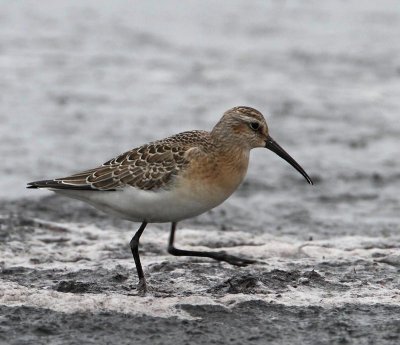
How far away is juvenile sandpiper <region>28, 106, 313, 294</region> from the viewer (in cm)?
763

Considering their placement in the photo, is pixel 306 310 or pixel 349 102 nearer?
pixel 306 310

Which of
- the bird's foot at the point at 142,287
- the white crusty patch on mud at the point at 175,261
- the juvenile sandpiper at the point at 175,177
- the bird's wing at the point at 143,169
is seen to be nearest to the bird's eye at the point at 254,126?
the juvenile sandpiper at the point at 175,177

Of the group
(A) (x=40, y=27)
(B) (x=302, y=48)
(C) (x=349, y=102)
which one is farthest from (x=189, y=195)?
(A) (x=40, y=27)

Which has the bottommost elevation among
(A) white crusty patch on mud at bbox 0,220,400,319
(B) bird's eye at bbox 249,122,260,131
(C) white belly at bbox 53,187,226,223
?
(A) white crusty patch on mud at bbox 0,220,400,319

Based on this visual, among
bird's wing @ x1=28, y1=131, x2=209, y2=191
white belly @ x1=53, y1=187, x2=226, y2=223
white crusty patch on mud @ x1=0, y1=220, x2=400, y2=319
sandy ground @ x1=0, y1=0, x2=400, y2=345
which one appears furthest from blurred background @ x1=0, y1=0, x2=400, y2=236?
white belly @ x1=53, y1=187, x2=226, y2=223

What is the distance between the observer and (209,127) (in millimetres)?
14477

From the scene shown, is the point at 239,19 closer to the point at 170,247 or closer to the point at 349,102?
the point at 349,102

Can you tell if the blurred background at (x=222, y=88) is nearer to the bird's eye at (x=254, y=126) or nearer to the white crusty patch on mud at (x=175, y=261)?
the white crusty patch on mud at (x=175, y=261)

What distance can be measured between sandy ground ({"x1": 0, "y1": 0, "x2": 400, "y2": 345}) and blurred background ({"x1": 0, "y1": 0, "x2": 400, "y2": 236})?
0.04 metres

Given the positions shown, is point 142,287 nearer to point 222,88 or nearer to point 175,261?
point 175,261

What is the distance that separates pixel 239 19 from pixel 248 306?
14614 mm

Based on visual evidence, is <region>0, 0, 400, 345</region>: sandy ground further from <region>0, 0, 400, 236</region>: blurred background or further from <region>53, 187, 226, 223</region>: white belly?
<region>53, 187, 226, 223</region>: white belly

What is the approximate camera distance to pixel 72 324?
265 inches

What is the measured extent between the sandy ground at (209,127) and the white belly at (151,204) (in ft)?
1.89
